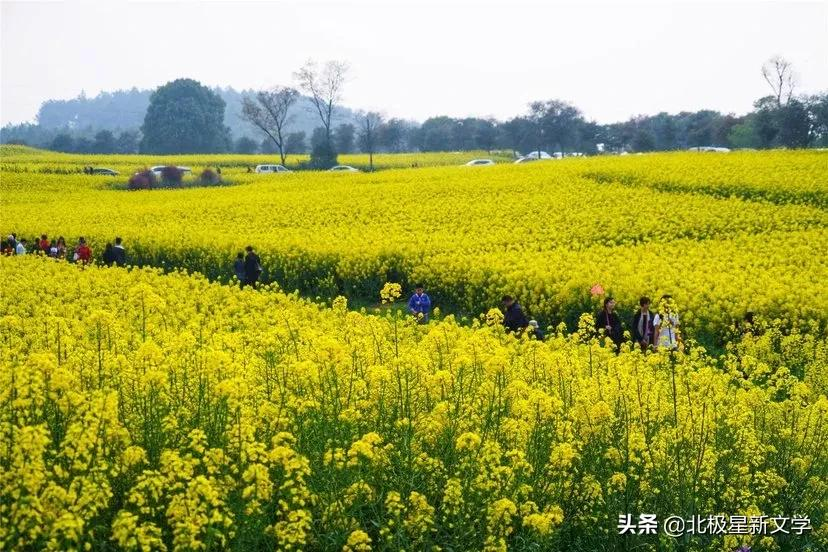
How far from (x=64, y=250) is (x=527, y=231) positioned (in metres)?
15.8

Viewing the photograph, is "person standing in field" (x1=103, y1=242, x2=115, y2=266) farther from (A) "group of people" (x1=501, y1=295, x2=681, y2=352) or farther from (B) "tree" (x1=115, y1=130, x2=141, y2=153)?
(B) "tree" (x1=115, y1=130, x2=141, y2=153)

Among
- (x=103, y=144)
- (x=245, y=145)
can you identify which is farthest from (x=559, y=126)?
(x=103, y=144)

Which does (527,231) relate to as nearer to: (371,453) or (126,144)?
(371,453)

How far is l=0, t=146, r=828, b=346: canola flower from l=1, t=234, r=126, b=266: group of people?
1672 mm

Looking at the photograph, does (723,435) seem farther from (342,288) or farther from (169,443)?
(342,288)

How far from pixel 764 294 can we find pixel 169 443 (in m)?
14.4

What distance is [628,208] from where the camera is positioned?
110 feet

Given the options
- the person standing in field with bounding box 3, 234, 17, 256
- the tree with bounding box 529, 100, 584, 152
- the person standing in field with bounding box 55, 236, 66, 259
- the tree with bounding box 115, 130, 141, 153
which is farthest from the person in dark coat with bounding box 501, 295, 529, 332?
the tree with bounding box 115, 130, 141, 153

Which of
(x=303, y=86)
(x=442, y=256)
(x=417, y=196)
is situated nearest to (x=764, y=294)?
(x=442, y=256)

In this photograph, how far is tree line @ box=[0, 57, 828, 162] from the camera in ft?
250

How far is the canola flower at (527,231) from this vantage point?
746 inches

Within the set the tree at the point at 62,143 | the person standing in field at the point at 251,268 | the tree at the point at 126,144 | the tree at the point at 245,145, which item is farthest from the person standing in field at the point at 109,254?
the tree at the point at 126,144

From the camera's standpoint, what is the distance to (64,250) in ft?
92.8

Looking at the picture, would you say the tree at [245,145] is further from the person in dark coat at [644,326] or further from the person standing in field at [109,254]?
the person in dark coat at [644,326]
